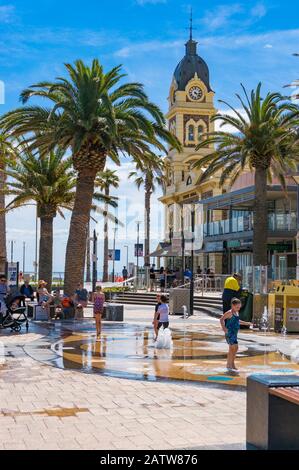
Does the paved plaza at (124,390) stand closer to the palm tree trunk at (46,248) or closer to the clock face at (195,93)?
the palm tree trunk at (46,248)

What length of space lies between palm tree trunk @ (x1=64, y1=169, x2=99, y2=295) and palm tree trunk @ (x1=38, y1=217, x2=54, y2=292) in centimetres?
720

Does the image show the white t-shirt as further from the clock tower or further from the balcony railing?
the clock tower

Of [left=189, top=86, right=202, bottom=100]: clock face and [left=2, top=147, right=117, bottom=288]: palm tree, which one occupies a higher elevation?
[left=189, top=86, right=202, bottom=100]: clock face

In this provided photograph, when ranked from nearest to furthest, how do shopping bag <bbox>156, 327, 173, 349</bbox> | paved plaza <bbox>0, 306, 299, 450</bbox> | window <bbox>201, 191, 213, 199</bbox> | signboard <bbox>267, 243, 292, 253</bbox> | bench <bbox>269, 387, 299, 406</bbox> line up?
1. bench <bbox>269, 387, 299, 406</bbox>
2. paved plaza <bbox>0, 306, 299, 450</bbox>
3. shopping bag <bbox>156, 327, 173, 349</bbox>
4. signboard <bbox>267, 243, 292, 253</bbox>
5. window <bbox>201, 191, 213, 199</bbox>

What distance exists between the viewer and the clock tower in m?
74.1

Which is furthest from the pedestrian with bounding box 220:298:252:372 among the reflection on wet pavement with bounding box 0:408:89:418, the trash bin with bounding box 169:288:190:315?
the trash bin with bounding box 169:288:190:315

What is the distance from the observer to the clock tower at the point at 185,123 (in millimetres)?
74125

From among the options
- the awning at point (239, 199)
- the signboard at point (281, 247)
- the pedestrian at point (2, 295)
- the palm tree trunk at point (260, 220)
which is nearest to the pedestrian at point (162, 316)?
the pedestrian at point (2, 295)

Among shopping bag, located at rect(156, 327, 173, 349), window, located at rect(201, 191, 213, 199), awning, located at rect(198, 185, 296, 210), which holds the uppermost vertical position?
window, located at rect(201, 191, 213, 199)

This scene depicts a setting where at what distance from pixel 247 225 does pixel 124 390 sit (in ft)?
106

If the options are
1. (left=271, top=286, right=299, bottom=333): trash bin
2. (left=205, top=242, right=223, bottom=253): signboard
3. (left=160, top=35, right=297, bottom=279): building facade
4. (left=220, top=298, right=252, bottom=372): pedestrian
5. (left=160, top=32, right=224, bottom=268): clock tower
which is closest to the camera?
(left=220, top=298, right=252, bottom=372): pedestrian
